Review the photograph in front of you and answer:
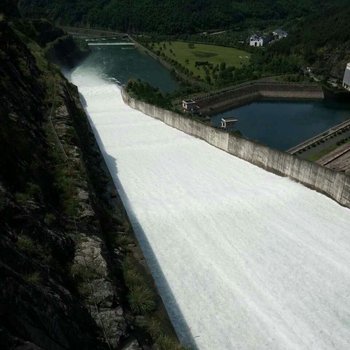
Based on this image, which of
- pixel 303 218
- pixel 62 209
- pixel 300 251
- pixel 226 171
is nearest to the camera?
pixel 62 209

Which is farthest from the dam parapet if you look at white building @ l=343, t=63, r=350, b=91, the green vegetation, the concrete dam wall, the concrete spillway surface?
the green vegetation

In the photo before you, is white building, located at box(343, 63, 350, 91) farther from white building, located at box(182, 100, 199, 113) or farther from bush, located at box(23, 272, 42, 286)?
bush, located at box(23, 272, 42, 286)

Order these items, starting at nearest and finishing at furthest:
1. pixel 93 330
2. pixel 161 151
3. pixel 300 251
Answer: pixel 93 330 < pixel 300 251 < pixel 161 151

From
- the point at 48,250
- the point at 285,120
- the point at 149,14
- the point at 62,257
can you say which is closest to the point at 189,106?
the point at 285,120

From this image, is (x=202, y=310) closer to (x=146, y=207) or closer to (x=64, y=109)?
(x=146, y=207)

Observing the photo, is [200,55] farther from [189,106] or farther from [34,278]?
[34,278]

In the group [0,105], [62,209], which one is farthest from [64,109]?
[62,209]
